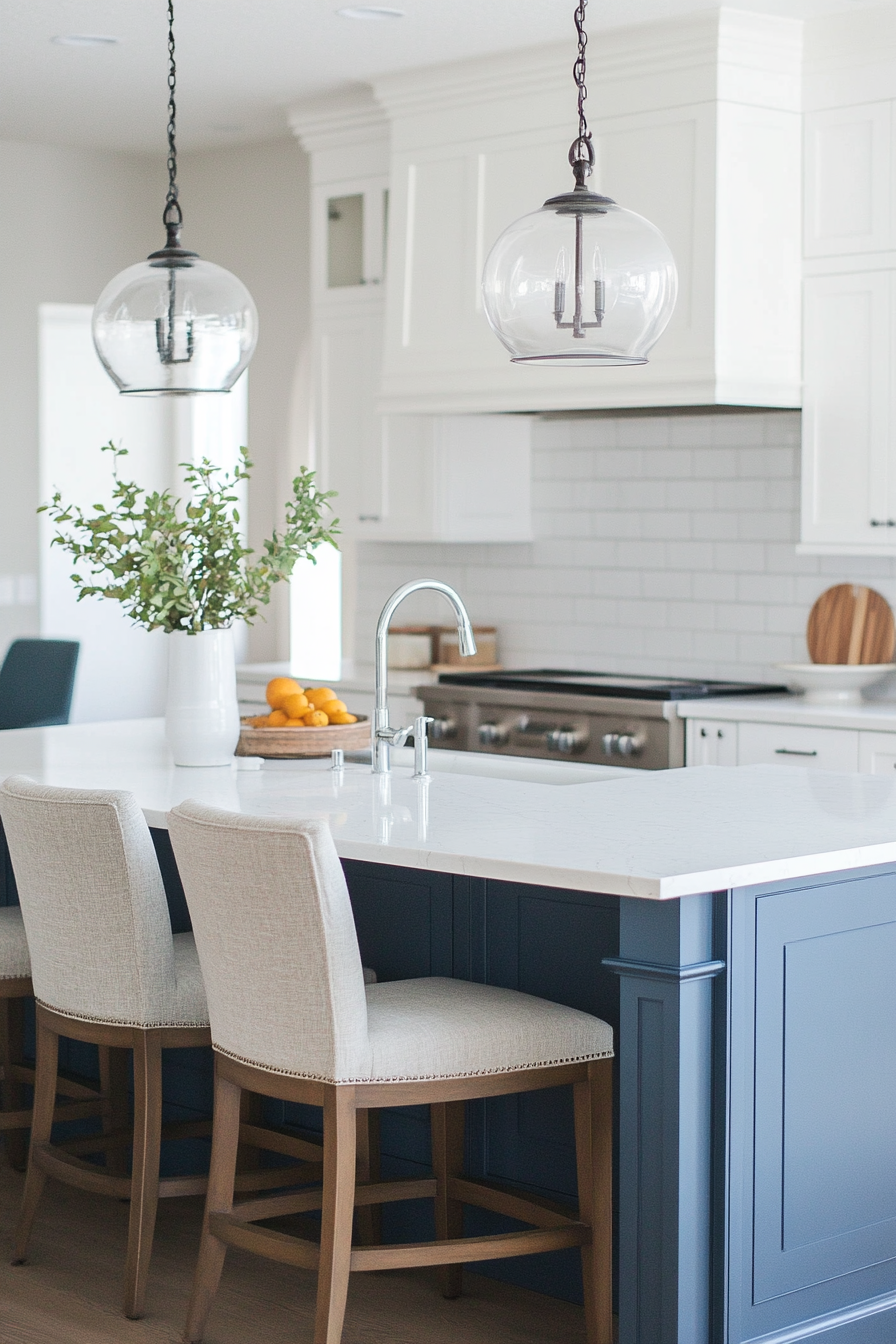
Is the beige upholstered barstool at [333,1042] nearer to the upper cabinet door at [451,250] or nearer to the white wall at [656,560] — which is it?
the white wall at [656,560]

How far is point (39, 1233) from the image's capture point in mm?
3559

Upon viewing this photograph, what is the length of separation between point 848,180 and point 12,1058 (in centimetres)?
340

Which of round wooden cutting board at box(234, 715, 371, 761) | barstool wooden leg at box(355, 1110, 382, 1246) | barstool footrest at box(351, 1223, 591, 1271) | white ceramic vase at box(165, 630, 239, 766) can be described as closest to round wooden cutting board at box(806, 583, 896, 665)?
round wooden cutting board at box(234, 715, 371, 761)

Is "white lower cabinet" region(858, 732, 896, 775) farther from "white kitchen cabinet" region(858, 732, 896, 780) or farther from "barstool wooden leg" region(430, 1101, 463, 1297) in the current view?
"barstool wooden leg" region(430, 1101, 463, 1297)

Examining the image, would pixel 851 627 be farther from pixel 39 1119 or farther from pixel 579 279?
pixel 39 1119

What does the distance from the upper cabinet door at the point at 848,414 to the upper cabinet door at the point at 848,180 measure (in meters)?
0.11

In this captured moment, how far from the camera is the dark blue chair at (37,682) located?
19.5 ft

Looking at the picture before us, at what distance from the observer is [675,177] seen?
526cm

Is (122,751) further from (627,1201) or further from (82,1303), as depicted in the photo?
(627,1201)

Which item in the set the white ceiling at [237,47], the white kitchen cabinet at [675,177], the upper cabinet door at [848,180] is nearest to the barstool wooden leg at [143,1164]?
the white kitchen cabinet at [675,177]

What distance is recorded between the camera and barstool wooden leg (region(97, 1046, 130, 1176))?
3.61 metres

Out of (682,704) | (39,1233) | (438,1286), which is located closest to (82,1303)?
(39,1233)

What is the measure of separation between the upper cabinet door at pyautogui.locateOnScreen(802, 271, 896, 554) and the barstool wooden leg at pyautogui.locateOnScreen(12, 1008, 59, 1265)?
2920mm

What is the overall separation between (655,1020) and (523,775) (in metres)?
1.32
